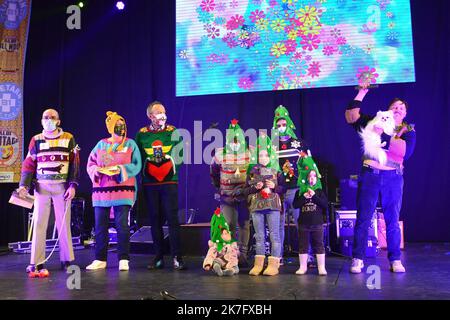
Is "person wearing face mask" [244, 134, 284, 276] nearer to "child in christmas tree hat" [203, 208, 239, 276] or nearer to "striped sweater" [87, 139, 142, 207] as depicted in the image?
"child in christmas tree hat" [203, 208, 239, 276]

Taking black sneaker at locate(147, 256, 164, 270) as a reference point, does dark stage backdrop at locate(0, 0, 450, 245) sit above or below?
above

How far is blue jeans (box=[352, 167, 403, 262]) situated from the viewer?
3.79m

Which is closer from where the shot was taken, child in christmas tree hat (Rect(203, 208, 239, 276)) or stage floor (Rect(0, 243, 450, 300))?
stage floor (Rect(0, 243, 450, 300))

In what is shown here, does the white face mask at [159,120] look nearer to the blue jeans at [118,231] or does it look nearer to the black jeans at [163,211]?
the black jeans at [163,211]

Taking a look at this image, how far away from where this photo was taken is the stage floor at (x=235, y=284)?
2.87m

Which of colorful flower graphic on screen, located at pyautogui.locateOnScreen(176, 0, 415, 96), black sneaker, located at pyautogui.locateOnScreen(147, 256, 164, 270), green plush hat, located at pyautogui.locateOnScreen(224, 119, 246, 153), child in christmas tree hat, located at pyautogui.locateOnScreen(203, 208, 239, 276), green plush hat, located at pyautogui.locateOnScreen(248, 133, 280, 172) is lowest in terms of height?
black sneaker, located at pyautogui.locateOnScreen(147, 256, 164, 270)

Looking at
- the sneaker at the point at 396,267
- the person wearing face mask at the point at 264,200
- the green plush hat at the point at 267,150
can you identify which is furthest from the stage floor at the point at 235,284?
the green plush hat at the point at 267,150

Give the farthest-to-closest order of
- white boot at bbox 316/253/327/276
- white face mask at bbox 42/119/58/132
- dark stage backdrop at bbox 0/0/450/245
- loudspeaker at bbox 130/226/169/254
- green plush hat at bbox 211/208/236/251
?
dark stage backdrop at bbox 0/0/450/245, loudspeaker at bbox 130/226/169/254, white face mask at bbox 42/119/58/132, green plush hat at bbox 211/208/236/251, white boot at bbox 316/253/327/276

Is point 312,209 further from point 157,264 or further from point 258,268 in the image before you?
point 157,264

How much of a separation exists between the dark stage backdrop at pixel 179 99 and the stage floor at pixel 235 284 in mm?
1941

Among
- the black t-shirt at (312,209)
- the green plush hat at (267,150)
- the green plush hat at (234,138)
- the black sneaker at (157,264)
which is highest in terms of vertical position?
the green plush hat at (234,138)

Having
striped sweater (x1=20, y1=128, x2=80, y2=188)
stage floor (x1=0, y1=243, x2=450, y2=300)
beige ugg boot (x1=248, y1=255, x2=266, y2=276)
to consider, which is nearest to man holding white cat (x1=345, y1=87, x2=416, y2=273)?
stage floor (x1=0, y1=243, x2=450, y2=300)

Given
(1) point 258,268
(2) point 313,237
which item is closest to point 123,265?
(1) point 258,268

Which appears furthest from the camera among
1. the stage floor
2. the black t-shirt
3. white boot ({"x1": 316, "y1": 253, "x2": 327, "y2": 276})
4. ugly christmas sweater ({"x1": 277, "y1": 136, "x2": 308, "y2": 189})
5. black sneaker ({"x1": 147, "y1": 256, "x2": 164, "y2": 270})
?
ugly christmas sweater ({"x1": 277, "y1": 136, "x2": 308, "y2": 189})
